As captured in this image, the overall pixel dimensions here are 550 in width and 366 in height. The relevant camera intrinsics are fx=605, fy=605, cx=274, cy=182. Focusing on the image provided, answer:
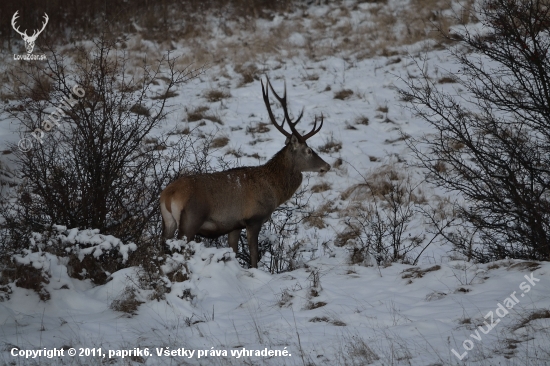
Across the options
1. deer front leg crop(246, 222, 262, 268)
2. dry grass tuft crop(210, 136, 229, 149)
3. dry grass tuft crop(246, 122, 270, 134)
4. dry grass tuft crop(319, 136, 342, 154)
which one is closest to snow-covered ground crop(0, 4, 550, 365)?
deer front leg crop(246, 222, 262, 268)

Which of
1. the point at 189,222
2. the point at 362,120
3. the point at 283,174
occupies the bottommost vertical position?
the point at 189,222

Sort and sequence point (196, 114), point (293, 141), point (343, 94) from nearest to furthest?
point (293, 141), point (196, 114), point (343, 94)

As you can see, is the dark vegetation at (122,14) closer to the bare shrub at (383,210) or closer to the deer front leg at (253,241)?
the bare shrub at (383,210)

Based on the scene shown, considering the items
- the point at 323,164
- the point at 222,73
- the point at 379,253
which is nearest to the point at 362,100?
the point at 222,73

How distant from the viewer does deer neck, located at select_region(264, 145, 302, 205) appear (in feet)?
27.4

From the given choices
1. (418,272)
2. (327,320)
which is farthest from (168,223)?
(418,272)

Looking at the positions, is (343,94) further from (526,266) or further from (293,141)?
(526,266)

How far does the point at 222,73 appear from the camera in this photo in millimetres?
17875

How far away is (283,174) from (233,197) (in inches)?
44.9

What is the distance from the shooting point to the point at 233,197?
7.66m

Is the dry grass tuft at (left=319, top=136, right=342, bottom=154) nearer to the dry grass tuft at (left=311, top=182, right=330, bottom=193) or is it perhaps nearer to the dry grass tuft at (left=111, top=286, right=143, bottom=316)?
the dry grass tuft at (left=311, top=182, right=330, bottom=193)

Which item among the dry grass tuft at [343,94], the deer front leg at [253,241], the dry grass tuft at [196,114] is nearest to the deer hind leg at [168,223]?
the deer front leg at [253,241]

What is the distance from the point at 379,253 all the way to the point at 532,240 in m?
1.80

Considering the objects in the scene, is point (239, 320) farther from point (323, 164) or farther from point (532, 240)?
point (323, 164)
